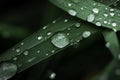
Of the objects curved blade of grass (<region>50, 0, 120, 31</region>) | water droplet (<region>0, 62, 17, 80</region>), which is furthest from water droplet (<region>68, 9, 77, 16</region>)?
water droplet (<region>0, 62, 17, 80</region>)

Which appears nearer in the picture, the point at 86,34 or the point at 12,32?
the point at 86,34

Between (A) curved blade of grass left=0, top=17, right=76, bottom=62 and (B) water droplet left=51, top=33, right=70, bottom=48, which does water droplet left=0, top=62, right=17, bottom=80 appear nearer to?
(A) curved blade of grass left=0, top=17, right=76, bottom=62

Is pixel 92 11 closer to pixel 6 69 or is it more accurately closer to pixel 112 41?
pixel 112 41

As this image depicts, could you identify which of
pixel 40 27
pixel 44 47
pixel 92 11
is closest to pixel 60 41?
pixel 44 47

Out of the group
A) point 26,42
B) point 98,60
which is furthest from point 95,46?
point 26,42

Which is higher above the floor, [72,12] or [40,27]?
[72,12]

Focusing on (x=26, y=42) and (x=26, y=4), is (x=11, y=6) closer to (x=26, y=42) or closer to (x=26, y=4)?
(x=26, y=4)
